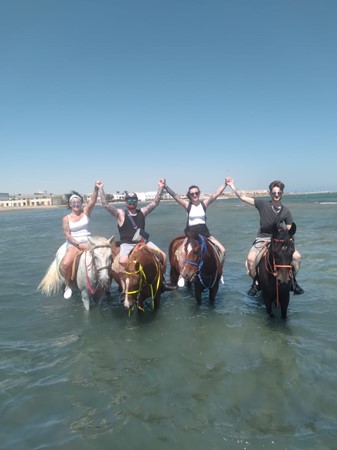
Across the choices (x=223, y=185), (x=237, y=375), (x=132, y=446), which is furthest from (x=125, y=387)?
(x=223, y=185)

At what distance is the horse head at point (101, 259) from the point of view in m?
6.89

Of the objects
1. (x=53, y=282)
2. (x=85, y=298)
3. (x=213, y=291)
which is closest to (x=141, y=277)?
(x=85, y=298)

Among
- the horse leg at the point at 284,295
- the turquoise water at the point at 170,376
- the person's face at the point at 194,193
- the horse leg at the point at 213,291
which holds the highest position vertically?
the person's face at the point at 194,193

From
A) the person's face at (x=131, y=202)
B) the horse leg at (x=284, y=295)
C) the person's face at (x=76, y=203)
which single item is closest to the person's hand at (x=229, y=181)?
the person's face at (x=131, y=202)

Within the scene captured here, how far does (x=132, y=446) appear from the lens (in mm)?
3793

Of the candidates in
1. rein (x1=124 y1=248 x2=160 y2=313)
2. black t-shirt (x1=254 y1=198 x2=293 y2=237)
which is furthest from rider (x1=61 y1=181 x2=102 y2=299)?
black t-shirt (x1=254 y1=198 x2=293 y2=237)

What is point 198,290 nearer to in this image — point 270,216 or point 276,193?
point 270,216

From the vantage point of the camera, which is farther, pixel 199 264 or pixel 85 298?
pixel 85 298

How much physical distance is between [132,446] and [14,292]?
7726 mm

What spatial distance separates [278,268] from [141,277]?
271cm

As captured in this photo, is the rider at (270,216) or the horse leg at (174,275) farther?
the horse leg at (174,275)

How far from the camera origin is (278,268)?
606 centimetres

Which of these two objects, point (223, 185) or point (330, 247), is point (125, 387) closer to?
point (223, 185)

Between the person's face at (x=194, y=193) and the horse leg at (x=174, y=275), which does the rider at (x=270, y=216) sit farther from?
the horse leg at (x=174, y=275)
